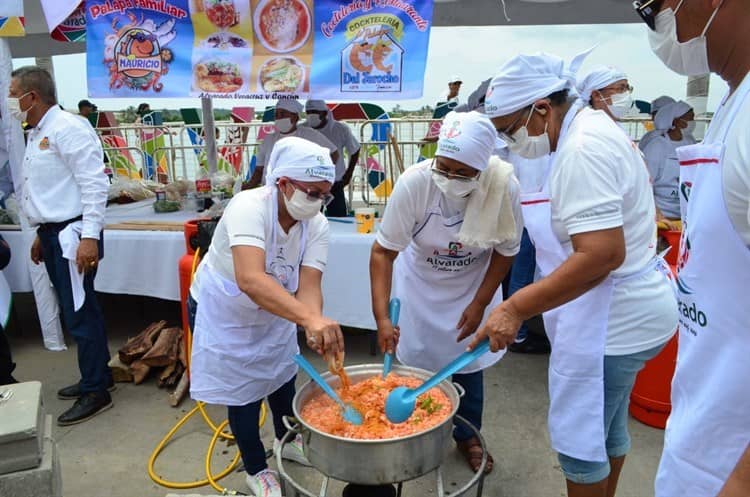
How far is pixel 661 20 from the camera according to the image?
103 cm

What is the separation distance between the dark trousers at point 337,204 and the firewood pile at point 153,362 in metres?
2.11

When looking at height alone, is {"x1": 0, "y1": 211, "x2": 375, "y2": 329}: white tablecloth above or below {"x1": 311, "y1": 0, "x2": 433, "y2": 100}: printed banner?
below

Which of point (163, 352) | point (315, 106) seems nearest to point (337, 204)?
point (315, 106)

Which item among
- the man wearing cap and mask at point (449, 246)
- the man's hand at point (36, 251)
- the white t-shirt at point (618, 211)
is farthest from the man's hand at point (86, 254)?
the white t-shirt at point (618, 211)

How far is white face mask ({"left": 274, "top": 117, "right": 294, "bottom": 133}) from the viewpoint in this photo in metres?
4.91

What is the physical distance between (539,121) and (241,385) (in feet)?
5.29

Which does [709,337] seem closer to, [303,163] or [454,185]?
[454,185]

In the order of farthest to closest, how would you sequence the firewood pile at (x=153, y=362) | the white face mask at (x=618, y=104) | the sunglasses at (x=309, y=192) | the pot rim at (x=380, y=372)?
the firewood pile at (x=153, y=362) → the white face mask at (x=618, y=104) → the sunglasses at (x=309, y=192) → the pot rim at (x=380, y=372)

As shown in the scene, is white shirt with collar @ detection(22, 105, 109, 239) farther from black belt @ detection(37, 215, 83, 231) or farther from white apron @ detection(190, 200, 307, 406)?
white apron @ detection(190, 200, 307, 406)

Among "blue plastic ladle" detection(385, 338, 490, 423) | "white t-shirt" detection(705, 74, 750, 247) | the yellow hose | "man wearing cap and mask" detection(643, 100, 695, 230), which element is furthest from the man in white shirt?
"man wearing cap and mask" detection(643, 100, 695, 230)

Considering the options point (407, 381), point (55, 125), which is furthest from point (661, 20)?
point (55, 125)

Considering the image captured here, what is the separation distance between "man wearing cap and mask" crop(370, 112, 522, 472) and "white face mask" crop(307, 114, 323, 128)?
3.27m

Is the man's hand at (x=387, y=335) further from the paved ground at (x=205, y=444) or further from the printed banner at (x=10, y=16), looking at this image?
the printed banner at (x=10, y=16)

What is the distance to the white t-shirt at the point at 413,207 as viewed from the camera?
2.20 meters
